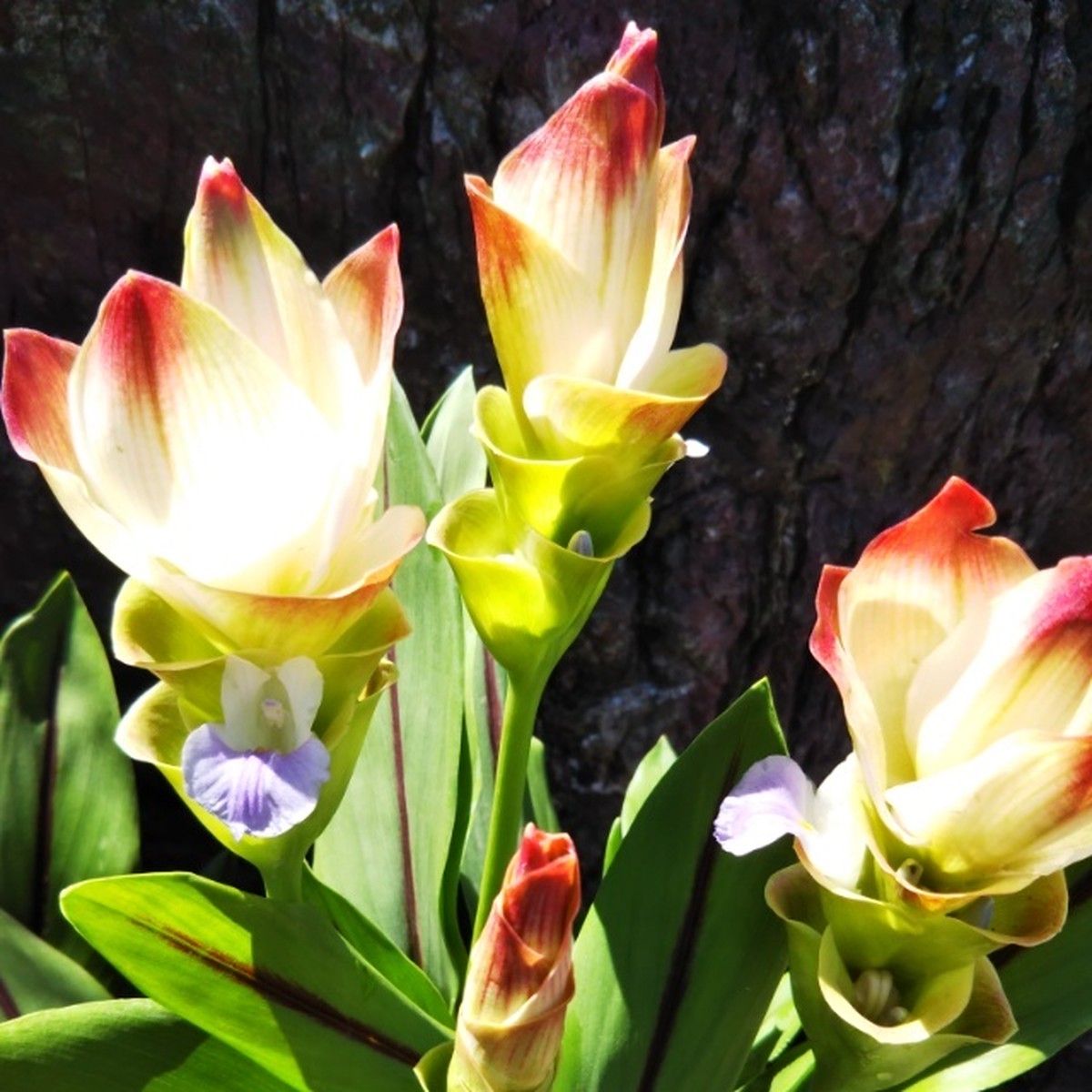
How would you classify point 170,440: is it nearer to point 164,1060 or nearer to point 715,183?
point 164,1060

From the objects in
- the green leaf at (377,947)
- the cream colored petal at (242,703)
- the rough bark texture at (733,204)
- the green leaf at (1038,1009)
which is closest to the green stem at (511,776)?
the green leaf at (377,947)

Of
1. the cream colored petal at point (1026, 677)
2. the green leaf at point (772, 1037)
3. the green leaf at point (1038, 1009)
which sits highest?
the cream colored petal at point (1026, 677)

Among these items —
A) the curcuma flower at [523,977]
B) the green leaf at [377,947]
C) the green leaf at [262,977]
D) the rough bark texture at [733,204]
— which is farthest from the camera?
the rough bark texture at [733,204]

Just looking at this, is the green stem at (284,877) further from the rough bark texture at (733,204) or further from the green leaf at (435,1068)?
the rough bark texture at (733,204)

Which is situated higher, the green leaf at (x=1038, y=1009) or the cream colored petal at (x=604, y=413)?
the cream colored petal at (x=604, y=413)

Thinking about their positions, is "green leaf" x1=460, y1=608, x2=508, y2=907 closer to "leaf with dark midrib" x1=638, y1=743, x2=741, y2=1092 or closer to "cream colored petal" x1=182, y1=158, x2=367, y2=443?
"leaf with dark midrib" x1=638, y1=743, x2=741, y2=1092

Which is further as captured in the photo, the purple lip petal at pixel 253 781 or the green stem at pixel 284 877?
the green stem at pixel 284 877
